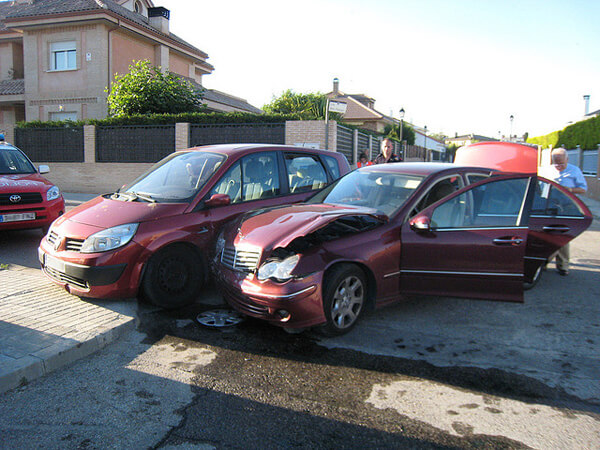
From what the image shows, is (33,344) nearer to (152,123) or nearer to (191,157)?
(191,157)

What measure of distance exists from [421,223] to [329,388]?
78.5 inches

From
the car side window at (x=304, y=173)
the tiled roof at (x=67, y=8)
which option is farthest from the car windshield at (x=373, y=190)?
the tiled roof at (x=67, y=8)

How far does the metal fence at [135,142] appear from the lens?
655 inches

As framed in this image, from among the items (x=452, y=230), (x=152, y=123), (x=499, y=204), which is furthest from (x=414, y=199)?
(x=152, y=123)

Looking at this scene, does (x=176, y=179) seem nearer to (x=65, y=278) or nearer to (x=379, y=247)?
(x=65, y=278)

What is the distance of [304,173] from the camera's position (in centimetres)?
664

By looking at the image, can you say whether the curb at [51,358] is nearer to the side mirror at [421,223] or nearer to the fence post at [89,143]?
the side mirror at [421,223]

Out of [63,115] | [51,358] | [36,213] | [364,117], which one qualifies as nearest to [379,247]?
[51,358]

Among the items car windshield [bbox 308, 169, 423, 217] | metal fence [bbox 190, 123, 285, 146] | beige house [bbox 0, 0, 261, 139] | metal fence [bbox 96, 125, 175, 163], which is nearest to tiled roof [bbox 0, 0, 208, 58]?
beige house [bbox 0, 0, 261, 139]

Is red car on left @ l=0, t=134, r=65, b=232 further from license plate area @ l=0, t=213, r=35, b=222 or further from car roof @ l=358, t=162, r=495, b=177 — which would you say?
car roof @ l=358, t=162, r=495, b=177

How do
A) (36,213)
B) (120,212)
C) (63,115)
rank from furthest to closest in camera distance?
(63,115), (36,213), (120,212)

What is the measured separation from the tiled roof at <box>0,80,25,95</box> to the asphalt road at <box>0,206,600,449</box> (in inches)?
965

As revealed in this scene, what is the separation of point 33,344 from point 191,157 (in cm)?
296

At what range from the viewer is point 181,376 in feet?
11.8
